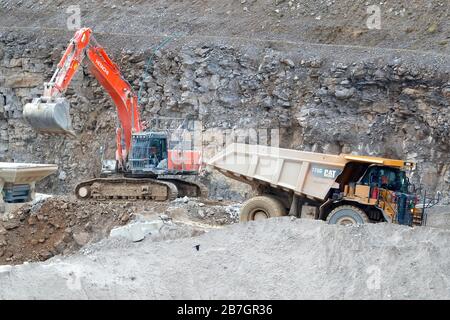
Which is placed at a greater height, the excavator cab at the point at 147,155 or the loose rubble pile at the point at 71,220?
the excavator cab at the point at 147,155

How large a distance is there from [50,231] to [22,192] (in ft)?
4.81

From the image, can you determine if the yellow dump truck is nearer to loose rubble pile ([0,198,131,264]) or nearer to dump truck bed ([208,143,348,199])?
dump truck bed ([208,143,348,199])

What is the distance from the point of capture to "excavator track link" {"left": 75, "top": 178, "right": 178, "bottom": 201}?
52.5ft

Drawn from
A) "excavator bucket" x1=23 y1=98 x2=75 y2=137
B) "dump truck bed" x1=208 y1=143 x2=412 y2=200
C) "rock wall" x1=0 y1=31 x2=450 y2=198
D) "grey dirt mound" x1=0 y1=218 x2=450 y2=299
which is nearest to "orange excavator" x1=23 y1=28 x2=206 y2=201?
"excavator bucket" x1=23 y1=98 x2=75 y2=137

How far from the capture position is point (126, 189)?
640 inches

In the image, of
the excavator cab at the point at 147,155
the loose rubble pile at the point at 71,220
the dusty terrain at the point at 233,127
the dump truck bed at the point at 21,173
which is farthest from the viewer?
the excavator cab at the point at 147,155

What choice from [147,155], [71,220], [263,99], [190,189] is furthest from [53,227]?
[263,99]

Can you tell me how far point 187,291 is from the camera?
7.83 meters

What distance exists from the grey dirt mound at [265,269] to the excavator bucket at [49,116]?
13.4 feet

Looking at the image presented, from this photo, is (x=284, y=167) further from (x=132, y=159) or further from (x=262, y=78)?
(x=262, y=78)

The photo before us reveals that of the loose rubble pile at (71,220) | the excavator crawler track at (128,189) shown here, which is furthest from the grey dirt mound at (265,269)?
the excavator crawler track at (128,189)

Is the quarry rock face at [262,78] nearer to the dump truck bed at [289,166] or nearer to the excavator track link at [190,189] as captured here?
the excavator track link at [190,189]

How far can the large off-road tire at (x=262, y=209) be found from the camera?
12438 millimetres
